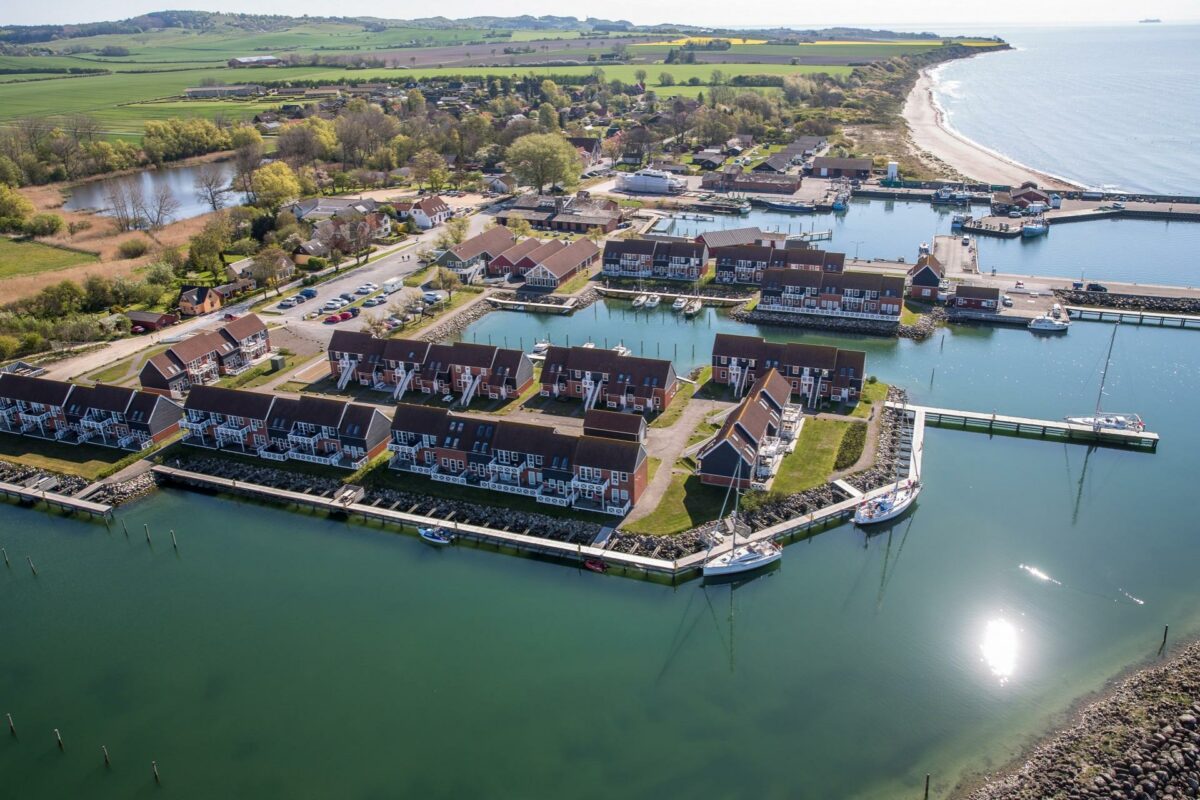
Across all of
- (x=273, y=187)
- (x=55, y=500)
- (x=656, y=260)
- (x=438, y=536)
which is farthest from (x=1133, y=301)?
(x=273, y=187)

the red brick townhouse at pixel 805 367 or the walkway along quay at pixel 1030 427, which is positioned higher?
Result: the red brick townhouse at pixel 805 367

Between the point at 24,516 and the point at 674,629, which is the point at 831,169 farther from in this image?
the point at 24,516

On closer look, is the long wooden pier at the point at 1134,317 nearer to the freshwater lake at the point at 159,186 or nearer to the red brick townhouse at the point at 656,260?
the red brick townhouse at the point at 656,260

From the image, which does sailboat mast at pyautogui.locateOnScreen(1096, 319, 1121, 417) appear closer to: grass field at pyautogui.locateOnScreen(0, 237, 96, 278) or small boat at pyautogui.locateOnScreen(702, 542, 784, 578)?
small boat at pyautogui.locateOnScreen(702, 542, 784, 578)

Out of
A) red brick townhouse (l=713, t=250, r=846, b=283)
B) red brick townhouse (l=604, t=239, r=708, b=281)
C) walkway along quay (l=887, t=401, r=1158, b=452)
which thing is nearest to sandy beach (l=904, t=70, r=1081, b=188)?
red brick townhouse (l=713, t=250, r=846, b=283)

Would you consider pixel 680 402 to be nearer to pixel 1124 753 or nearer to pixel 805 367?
pixel 805 367

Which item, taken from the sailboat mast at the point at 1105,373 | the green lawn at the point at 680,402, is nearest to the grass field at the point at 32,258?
the green lawn at the point at 680,402
